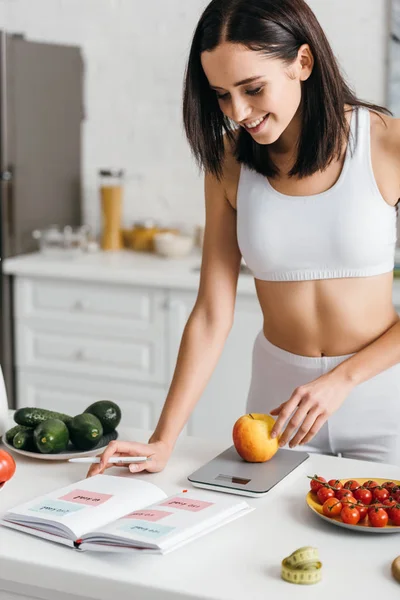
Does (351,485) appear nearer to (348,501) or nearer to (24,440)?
(348,501)

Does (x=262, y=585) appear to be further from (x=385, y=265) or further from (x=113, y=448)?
(x=385, y=265)

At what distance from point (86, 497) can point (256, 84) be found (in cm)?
75

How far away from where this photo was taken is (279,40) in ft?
5.02

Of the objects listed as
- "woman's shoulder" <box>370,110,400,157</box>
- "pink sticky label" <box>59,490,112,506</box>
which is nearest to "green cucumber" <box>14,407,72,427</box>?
"pink sticky label" <box>59,490,112,506</box>

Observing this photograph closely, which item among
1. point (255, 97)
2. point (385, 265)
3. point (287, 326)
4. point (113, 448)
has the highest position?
point (255, 97)

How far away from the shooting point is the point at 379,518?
1262 mm

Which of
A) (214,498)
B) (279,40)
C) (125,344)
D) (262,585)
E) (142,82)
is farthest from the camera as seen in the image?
(142,82)

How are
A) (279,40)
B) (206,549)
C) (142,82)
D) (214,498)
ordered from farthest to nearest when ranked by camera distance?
(142,82)
(279,40)
(214,498)
(206,549)

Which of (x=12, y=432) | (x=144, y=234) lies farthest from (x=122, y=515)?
(x=144, y=234)

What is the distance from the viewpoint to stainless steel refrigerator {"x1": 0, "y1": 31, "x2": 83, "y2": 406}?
3535 mm

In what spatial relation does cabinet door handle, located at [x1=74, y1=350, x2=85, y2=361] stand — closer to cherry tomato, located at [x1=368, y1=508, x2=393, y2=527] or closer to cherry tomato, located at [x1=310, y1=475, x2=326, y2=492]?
cherry tomato, located at [x1=310, y1=475, x2=326, y2=492]

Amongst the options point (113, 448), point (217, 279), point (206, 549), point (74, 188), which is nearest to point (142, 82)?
point (74, 188)

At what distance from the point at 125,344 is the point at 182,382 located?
5.61 ft

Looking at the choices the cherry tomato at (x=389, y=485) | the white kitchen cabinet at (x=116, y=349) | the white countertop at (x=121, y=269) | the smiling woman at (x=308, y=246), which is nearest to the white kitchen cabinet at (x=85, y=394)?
the white kitchen cabinet at (x=116, y=349)
